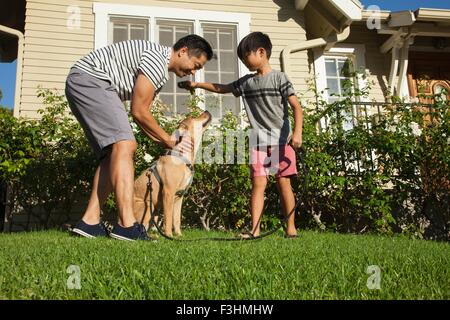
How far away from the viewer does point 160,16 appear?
7.39 m

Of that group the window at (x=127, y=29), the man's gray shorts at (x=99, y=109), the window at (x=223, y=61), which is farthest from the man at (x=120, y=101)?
the window at (x=127, y=29)

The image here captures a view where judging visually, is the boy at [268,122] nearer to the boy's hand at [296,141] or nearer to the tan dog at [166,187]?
the boy's hand at [296,141]

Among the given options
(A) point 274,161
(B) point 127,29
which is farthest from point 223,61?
(A) point 274,161

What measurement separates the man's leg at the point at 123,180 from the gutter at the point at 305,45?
5.17 meters

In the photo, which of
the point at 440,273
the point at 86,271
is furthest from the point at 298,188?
the point at 86,271

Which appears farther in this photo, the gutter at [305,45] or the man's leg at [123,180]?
the gutter at [305,45]

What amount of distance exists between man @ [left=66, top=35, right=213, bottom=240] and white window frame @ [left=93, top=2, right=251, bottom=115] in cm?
417

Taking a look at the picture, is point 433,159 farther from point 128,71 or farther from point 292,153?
point 128,71

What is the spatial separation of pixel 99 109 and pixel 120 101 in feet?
0.68

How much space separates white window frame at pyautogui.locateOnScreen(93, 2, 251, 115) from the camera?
23.3 ft

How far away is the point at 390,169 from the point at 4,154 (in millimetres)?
5351

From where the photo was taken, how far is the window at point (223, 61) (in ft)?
25.0

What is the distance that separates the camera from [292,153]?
389 centimetres

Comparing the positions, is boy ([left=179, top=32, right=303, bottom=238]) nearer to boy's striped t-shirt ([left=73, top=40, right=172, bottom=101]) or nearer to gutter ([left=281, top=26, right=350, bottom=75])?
boy's striped t-shirt ([left=73, top=40, right=172, bottom=101])
